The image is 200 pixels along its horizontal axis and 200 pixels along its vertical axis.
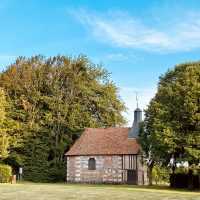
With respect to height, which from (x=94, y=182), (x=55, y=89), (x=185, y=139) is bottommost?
(x=94, y=182)

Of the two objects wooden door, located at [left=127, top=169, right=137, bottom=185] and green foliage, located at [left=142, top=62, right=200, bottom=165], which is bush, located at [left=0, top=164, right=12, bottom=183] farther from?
green foliage, located at [left=142, top=62, right=200, bottom=165]

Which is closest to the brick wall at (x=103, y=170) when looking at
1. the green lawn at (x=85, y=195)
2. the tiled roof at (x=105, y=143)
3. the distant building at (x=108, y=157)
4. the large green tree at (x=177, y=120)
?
the distant building at (x=108, y=157)

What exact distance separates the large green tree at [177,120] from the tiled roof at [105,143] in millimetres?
7651

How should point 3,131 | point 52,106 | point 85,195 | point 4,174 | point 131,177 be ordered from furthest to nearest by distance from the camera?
point 52,106 → point 3,131 → point 131,177 → point 4,174 → point 85,195

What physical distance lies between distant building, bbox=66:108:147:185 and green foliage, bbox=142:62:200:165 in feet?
23.8

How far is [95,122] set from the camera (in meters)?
54.5

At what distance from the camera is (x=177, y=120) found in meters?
36.6

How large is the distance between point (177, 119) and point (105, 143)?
43.1 feet

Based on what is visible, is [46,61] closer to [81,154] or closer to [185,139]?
[81,154]

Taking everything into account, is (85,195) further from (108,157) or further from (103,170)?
(103,170)

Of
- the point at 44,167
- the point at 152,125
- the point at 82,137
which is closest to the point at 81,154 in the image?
the point at 82,137

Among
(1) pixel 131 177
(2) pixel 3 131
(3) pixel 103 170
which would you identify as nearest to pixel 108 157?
(3) pixel 103 170

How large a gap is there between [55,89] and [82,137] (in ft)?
23.4

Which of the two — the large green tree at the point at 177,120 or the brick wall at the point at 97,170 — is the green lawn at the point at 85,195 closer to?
the large green tree at the point at 177,120
